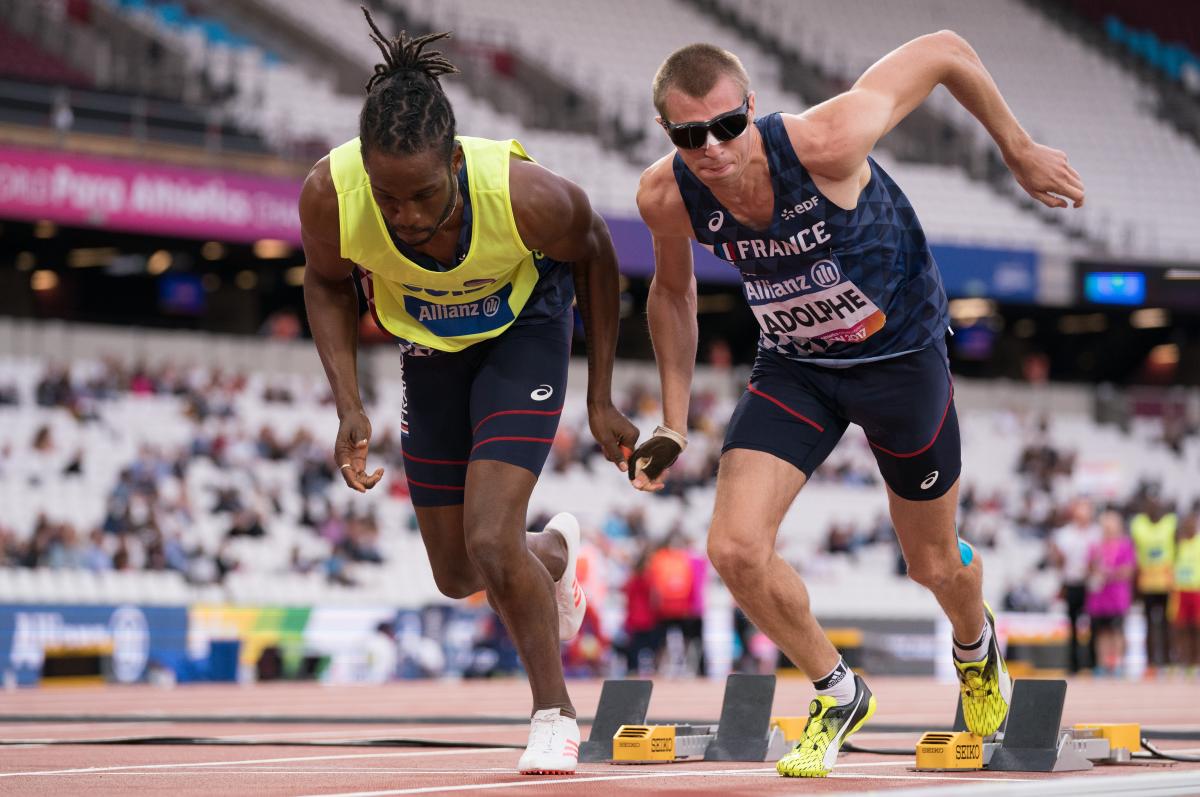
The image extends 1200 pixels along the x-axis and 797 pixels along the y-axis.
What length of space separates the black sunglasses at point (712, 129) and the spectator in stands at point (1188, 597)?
16097 millimetres

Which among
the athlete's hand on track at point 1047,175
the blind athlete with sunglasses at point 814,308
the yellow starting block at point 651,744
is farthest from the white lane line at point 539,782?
the athlete's hand on track at point 1047,175

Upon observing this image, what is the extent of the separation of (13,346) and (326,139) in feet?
19.1

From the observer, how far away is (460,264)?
605 cm

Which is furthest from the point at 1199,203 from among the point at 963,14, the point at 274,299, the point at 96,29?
the point at 96,29

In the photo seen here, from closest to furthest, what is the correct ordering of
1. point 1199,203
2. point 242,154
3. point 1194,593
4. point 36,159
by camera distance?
point 1194,593 → point 36,159 → point 242,154 → point 1199,203

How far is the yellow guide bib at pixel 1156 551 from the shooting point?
20453 mm

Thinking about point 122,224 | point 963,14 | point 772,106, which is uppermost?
point 963,14

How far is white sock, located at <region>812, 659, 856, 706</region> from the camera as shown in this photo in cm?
613

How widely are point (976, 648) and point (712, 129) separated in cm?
231

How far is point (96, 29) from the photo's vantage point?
27.8m

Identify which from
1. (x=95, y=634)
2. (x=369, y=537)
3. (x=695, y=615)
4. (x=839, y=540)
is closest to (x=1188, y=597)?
(x=695, y=615)

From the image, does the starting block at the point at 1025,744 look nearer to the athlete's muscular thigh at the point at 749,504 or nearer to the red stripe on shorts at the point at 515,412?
the athlete's muscular thigh at the point at 749,504

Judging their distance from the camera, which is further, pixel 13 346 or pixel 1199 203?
pixel 1199 203

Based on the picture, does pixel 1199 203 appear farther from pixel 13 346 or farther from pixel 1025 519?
pixel 13 346
